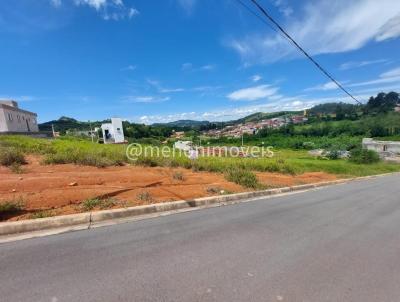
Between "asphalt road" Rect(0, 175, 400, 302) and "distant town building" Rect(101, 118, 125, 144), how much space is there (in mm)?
39708

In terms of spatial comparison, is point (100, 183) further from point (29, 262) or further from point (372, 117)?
point (372, 117)

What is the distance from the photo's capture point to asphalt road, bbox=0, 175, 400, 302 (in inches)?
92.3

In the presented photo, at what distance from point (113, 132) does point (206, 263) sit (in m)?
45.0

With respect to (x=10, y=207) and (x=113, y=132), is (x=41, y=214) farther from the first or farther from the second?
(x=113, y=132)

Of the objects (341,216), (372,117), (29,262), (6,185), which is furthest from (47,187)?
(372,117)

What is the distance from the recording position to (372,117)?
2955 inches

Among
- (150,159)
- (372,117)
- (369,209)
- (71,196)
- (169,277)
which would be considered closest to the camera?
(169,277)

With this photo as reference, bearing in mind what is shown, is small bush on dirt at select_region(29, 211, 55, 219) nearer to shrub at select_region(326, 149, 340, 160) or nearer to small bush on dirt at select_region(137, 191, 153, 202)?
small bush on dirt at select_region(137, 191, 153, 202)

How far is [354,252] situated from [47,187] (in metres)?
6.39

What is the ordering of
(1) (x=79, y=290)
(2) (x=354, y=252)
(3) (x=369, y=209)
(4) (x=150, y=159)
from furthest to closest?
(4) (x=150, y=159) < (3) (x=369, y=209) < (2) (x=354, y=252) < (1) (x=79, y=290)

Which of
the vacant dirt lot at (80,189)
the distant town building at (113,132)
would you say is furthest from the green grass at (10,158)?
the distant town building at (113,132)

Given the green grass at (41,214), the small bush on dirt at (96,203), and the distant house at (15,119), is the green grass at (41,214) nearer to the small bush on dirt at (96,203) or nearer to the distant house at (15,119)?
the small bush on dirt at (96,203)

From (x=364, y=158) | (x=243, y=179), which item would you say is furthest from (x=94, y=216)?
(x=364, y=158)

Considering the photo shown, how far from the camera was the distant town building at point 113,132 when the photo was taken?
42.0 metres
